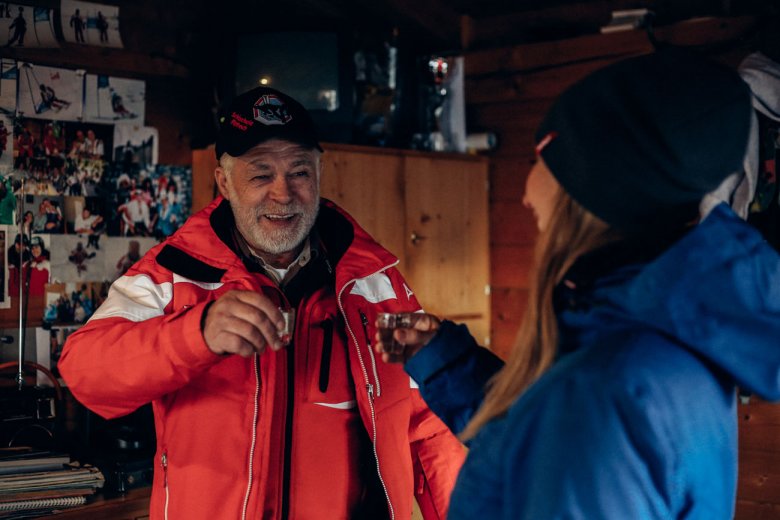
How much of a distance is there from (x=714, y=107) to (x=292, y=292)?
1.19 meters

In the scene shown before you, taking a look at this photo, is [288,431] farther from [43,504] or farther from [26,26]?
[26,26]

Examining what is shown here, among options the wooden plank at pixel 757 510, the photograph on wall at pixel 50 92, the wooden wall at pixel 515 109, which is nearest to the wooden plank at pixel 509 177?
the wooden wall at pixel 515 109

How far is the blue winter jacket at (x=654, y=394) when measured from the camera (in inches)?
33.5

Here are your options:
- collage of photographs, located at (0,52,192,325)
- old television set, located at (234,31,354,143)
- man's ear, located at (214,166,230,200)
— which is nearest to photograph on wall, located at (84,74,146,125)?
collage of photographs, located at (0,52,192,325)

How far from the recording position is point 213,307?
147 centimetres

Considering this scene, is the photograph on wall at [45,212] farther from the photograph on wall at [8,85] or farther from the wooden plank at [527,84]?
the wooden plank at [527,84]

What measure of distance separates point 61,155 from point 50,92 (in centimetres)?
21

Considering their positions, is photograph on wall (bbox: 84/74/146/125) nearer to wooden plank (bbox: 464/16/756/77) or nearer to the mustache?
the mustache

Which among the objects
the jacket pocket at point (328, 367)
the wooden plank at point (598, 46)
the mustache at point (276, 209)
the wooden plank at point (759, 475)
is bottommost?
the wooden plank at point (759, 475)

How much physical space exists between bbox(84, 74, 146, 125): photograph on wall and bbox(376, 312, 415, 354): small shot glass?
1737mm

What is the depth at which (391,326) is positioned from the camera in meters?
1.44

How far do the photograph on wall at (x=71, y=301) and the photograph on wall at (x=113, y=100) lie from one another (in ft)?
1.85

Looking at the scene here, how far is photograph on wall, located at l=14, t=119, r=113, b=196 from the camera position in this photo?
2.61m

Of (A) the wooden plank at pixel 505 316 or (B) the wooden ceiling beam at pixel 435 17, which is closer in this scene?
(B) the wooden ceiling beam at pixel 435 17
